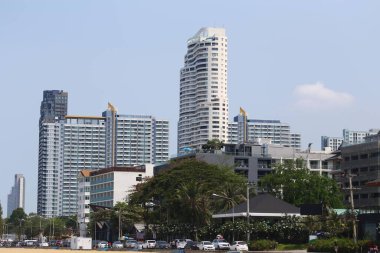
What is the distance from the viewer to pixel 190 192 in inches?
5399

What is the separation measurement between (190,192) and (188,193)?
41cm

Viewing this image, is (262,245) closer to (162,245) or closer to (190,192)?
(162,245)

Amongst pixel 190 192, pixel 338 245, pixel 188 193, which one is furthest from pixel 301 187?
pixel 338 245

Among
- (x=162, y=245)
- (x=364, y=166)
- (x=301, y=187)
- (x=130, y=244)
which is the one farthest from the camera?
(x=364, y=166)

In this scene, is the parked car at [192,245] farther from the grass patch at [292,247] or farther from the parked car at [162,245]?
the grass patch at [292,247]

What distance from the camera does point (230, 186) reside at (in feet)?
466

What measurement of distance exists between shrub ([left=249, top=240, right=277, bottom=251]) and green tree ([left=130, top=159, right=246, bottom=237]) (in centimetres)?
3292

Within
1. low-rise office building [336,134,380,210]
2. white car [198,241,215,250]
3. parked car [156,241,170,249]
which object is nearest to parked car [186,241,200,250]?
white car [198,241,215,250]

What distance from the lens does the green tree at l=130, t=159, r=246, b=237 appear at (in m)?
136

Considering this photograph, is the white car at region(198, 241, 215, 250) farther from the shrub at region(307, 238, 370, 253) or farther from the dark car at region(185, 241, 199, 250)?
the shrub at region(307, 238, 370, 253)

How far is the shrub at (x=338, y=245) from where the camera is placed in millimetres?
81188

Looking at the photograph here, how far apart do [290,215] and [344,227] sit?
65.9 feet

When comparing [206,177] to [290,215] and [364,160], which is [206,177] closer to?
[290,215]

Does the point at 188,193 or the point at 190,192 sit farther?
the point at 188,193
